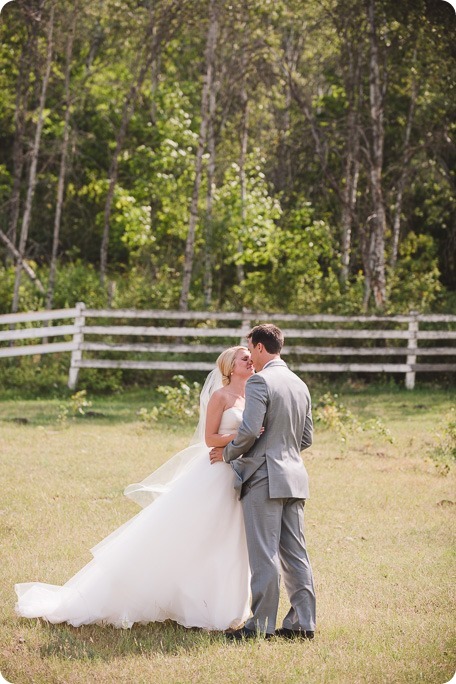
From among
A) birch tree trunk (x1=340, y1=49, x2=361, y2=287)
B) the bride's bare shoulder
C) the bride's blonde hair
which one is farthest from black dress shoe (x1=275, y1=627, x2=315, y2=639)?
birch tree trunk (x1=340, y1=49, x2=361, y2=287)

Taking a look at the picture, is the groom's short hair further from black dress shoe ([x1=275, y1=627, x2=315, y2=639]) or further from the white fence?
the white fence

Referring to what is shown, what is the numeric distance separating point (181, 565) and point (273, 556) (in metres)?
0.64

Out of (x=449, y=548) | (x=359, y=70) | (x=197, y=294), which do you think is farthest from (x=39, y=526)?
(x=359, y=70)

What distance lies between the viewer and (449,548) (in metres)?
8.05

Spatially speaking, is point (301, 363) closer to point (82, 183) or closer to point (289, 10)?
point (289, 10)

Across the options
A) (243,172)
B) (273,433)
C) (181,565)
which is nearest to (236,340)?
(243,172)

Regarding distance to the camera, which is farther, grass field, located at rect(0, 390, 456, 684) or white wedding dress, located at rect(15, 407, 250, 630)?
white wedding dress, located at rect(15, 407, 250, 630)

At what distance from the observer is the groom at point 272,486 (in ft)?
18.6

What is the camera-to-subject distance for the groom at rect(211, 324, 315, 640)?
5656mm

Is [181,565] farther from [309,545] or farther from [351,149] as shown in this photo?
[351,149]

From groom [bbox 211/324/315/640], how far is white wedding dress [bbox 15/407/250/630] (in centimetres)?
22

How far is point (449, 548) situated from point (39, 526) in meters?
3.55

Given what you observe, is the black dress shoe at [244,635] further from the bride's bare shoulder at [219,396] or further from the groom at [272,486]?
the bride's bare shoulder at [219,396]

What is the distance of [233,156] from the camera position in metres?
25.7
